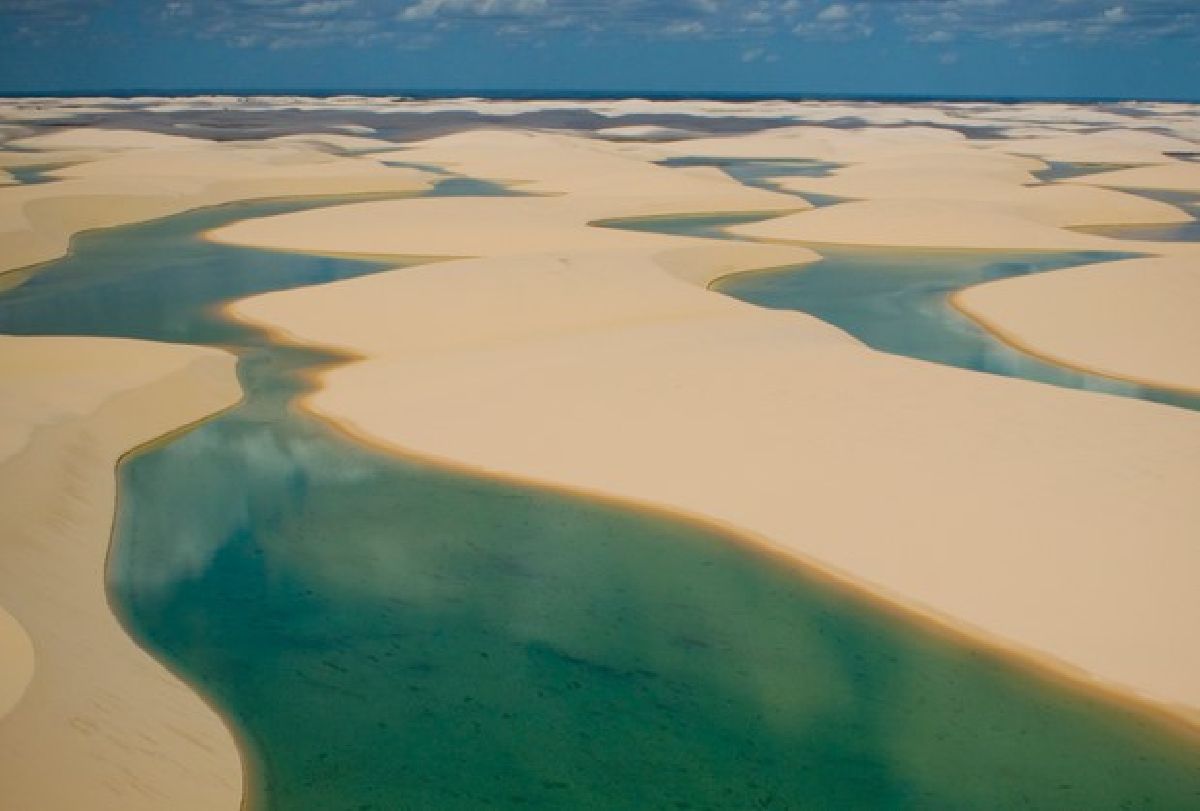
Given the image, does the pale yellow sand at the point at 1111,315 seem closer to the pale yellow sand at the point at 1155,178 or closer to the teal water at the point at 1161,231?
the teal water at the point at 1161,231

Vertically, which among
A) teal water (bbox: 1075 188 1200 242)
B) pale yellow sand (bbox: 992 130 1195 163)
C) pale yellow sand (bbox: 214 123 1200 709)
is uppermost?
pale yellow sand (bbox: 214 123 1200 709)

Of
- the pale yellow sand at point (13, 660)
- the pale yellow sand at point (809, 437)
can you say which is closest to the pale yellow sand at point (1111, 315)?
the pale yellow sand at point (809, 437)

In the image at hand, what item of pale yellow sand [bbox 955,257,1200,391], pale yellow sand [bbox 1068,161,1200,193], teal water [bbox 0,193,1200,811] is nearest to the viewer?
teal water [bbox 0,193,1200,811]

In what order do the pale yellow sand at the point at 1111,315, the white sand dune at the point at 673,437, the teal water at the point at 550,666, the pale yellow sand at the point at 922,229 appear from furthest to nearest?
the pale yellow sand at the point at 922,229 → the pale yellow sand at the point at 1111,315 → the white sand dune at the point at 673,437 → the teal water at the point at 550,666

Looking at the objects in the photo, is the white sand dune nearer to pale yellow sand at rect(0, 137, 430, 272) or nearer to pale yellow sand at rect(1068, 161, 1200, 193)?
pale yellow sand at rect(0, 137, 430, 272)

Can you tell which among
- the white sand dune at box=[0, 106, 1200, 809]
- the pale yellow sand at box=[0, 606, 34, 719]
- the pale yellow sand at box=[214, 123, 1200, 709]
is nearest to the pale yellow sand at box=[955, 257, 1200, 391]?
the white sand dune at box=[0, 106, 1200, 809]

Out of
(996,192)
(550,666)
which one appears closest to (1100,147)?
(996,192)
